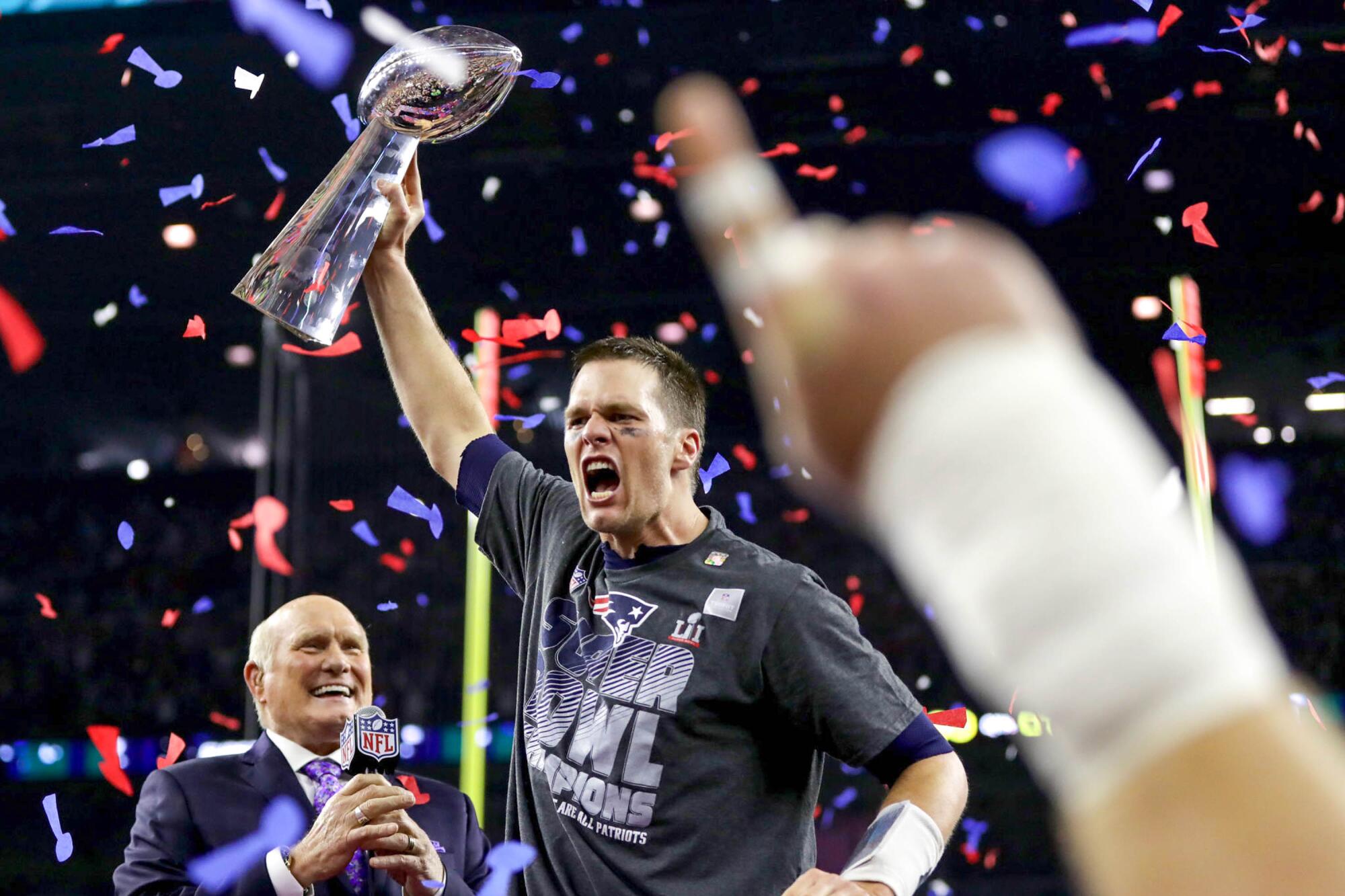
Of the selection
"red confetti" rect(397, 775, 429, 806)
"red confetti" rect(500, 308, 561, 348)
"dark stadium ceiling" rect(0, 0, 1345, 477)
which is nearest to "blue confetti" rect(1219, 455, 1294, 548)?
"dark stadium ceiling" rect(0, 0, 1345, 477)

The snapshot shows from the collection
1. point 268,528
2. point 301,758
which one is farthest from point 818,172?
point 301,758

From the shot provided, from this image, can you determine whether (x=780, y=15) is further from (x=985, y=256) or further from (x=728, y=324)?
(x=985, y=256)

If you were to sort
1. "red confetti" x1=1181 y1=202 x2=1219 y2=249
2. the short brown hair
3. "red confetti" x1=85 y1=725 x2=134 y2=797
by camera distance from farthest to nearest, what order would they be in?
"red confetti" x1=1181 y1=202 x2=1219 y2=249
"red confetti" x1=85 y1=725 x2=134 y2=797
the short brown hair

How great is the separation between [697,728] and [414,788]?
3.96 feet

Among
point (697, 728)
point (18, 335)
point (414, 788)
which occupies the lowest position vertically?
point (18, 335)

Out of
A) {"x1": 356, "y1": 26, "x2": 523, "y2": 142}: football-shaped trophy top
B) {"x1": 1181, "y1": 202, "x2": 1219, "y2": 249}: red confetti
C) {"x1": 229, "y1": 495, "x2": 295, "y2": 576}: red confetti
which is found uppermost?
{"x1": 356, "y1": 26, "x2": 523, "y2": 142}: football-shaped trophy top

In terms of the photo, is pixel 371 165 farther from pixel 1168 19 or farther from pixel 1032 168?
pixel 1032 168

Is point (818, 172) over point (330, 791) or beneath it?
beneath

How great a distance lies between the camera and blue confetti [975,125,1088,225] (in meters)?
6.06

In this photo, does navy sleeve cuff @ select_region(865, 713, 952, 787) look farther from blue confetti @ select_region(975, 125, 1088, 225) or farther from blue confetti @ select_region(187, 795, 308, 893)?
blue confetti @ select_region(975, 125, 1088, 225)

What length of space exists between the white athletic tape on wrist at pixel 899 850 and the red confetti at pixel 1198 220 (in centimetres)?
549

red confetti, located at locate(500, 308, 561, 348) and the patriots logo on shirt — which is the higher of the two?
the patriots logo on shirt

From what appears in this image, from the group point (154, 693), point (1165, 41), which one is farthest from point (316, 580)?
point (1165, 41)

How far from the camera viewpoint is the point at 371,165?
5.93ft
